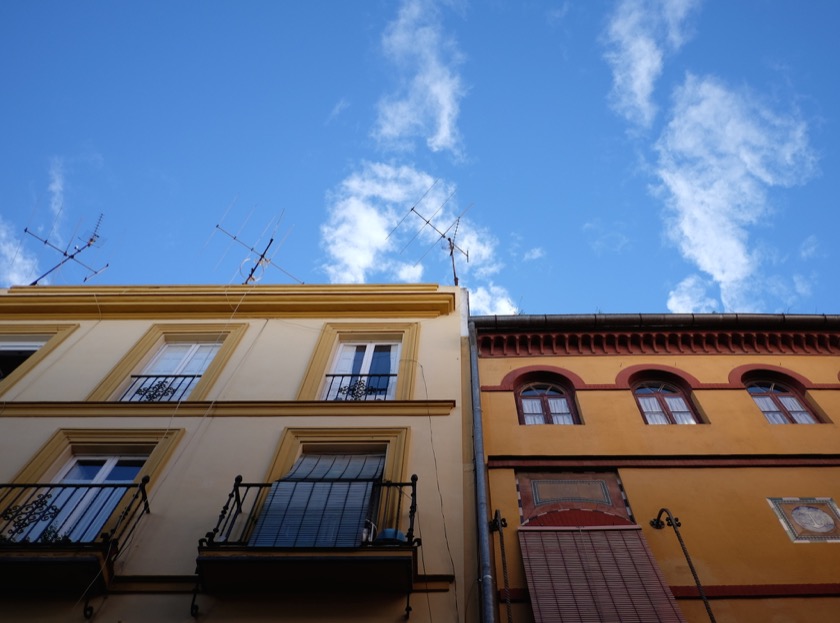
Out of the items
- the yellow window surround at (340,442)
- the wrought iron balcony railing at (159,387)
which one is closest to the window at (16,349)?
the wrought iron balcony railing at (159,387)

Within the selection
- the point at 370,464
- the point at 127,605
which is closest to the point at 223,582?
the point at 127,605

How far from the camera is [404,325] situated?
1198cm

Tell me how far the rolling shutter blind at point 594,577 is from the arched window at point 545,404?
95.6 inches

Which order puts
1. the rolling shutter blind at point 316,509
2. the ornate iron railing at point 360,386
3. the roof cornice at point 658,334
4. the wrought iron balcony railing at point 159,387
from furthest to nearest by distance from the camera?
the roof cornice at point 658,334, the wrought iron balcony railing at point 159,387, the ornate iron railing at point 360,386, the rolling shutter blind at point 316,509

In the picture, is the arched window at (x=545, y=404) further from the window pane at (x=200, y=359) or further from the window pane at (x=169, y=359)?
the window pane at (x=169, y=359)

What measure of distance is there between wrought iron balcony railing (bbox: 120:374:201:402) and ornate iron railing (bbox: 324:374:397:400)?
97.5 inches

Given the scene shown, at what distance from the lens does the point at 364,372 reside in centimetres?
1101

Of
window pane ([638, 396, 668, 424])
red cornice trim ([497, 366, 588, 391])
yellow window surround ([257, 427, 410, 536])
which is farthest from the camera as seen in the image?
red cornice trim ([497, 366, 588, 391])

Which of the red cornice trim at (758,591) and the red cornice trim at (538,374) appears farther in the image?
the red cornice trim at (538,374)

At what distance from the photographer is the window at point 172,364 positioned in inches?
409

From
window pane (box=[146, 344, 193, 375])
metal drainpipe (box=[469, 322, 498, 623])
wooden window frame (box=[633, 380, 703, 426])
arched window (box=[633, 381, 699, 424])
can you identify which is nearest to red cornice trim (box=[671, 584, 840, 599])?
metal drainpipe (box=[469, 322, 498, 623])

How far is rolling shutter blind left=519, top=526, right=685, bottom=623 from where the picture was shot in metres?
6.61

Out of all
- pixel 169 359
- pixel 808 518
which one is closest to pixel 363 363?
pixel 169 359

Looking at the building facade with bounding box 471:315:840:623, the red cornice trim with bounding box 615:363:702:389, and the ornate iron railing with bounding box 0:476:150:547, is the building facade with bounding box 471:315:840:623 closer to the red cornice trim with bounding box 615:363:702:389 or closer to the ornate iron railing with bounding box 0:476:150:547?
the red cornice trim with bounding box 615:363:702:389
